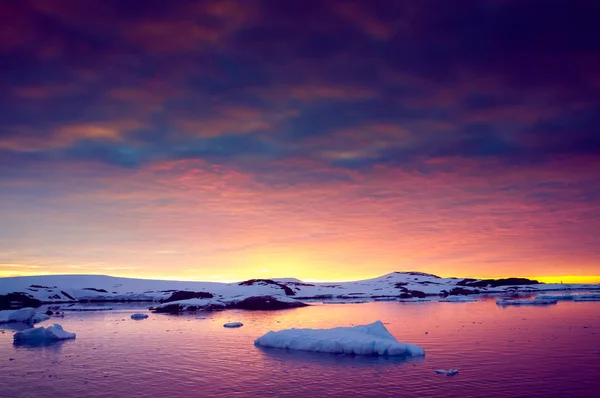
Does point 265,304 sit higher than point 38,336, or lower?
higher

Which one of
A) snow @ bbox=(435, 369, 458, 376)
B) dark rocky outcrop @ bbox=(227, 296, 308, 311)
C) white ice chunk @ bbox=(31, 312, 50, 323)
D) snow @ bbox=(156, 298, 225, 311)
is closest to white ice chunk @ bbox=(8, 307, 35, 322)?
white ice chunk @ bbox=(31, 312, 50, 323)

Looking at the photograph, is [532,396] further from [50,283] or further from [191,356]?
[50,283]

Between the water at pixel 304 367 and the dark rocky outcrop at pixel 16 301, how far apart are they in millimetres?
47380

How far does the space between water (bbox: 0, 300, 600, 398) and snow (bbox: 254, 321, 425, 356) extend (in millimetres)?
1041

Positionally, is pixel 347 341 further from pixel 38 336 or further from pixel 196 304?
pixel 196 304

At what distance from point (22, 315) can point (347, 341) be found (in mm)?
46272

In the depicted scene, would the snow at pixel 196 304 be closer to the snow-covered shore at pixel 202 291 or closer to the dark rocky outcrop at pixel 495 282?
the snow-covered shore at pixel 202 291

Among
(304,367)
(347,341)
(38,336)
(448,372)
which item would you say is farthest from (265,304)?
(448,372)

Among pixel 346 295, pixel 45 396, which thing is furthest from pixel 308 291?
pixel 45 396

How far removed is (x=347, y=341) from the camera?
27.5 metres

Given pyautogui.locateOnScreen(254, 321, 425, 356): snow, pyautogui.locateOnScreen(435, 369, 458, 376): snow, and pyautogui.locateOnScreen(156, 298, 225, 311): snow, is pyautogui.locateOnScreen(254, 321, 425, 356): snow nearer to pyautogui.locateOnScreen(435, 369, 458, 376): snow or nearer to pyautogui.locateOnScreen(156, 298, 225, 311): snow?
pyautogui.locateOnScreen(435, 369, 458, 376): snow

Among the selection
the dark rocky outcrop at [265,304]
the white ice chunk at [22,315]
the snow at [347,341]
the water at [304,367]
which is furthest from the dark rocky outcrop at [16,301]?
the snow at [347,341]

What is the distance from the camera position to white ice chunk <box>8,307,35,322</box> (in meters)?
56.0

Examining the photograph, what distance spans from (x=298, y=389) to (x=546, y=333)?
2396 centimetres
